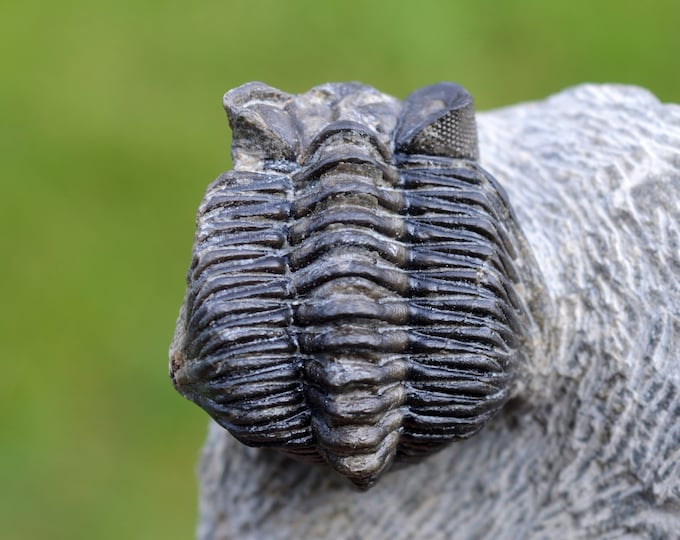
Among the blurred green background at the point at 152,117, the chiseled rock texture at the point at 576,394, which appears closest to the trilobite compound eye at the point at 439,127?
the chiseled rock texture at the point at 576,394

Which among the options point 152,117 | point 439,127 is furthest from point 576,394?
point 152,117

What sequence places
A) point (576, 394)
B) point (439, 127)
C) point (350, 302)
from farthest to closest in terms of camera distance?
point (576, 394) < point (439, 127) < point (350, 302)

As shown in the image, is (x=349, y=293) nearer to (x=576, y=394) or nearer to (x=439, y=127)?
(x=439, y=127)

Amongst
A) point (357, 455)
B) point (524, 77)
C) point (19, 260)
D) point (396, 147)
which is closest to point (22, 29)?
point (19, 260)

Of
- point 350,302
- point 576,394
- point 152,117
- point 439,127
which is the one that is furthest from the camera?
point 152,117

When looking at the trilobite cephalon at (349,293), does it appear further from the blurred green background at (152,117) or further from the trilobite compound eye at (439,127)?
the blurred green background at (152,117)

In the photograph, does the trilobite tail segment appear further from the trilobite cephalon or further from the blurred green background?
the blurred green background
